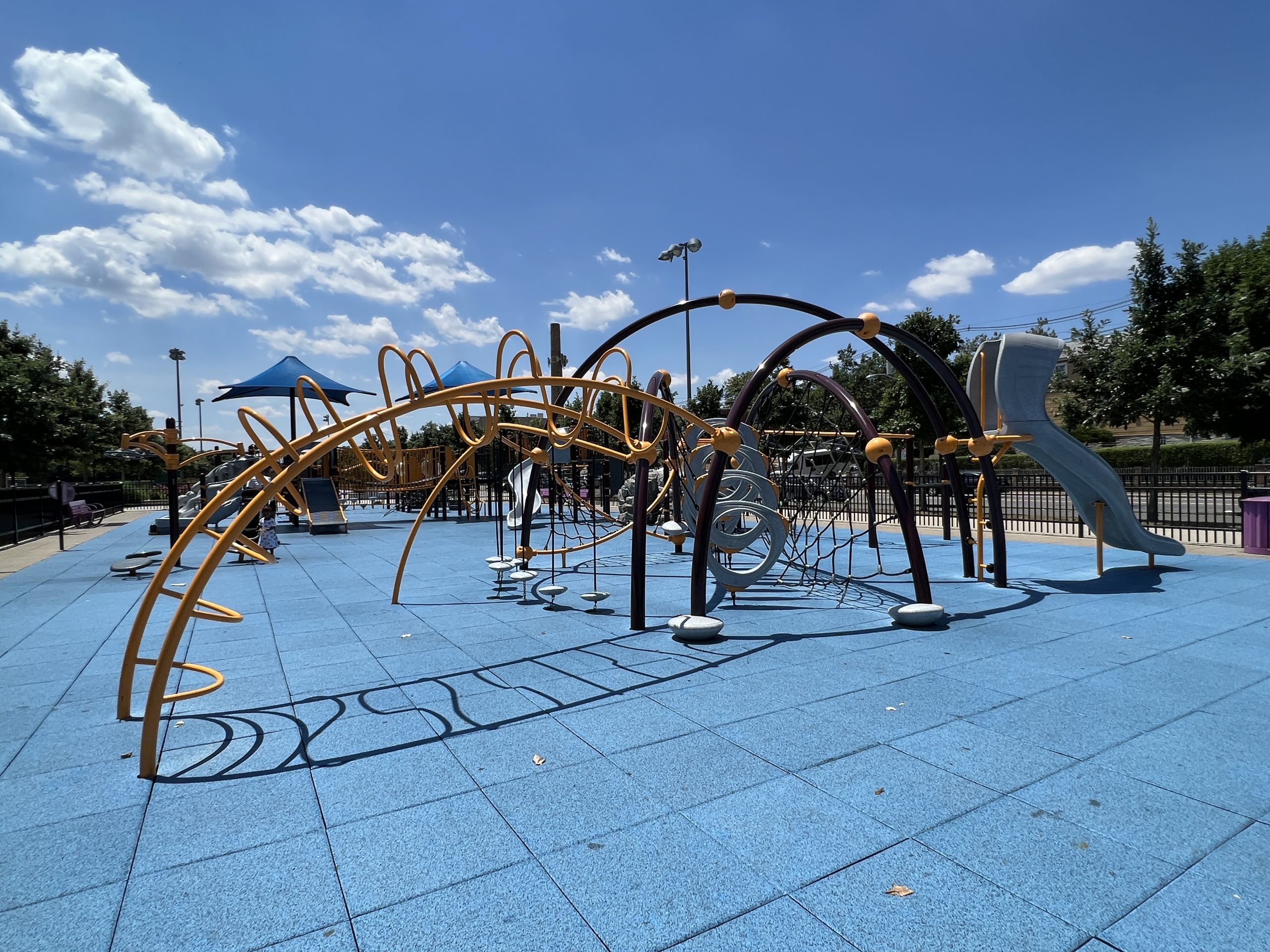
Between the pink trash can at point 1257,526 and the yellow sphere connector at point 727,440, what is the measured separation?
10.7 m

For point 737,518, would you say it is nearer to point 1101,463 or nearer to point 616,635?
point 616,635

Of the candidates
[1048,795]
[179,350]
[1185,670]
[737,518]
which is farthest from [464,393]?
[179,350]

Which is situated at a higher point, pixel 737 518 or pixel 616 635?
pixel 737 518

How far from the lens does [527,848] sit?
2.99 metres

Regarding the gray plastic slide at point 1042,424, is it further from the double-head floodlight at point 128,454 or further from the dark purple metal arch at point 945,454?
the double-head floodlight at point 128,454

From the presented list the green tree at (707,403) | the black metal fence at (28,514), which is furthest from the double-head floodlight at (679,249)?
the black metal fence at (28,514)

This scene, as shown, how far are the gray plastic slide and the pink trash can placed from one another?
2.73 meters

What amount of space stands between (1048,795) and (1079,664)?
9.05ft

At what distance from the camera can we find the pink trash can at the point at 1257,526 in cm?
1105

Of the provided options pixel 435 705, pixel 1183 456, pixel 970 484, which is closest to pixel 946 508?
pixel 970 484

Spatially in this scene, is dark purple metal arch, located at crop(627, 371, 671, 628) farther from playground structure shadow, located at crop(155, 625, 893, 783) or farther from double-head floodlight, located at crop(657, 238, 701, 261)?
double-head floodlight, located at crop(657, 238, 701, 261)

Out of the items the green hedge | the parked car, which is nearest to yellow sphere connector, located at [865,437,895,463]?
the parked car

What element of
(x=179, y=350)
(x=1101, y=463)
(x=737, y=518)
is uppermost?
(x=179, y=350)

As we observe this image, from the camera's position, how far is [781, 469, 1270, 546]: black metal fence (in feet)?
33.4
